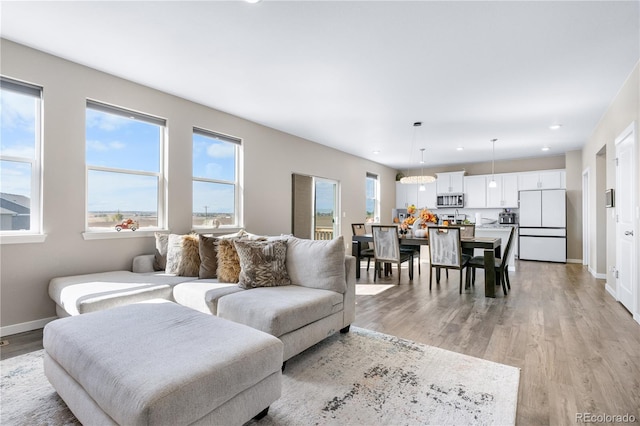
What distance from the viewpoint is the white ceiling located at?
2.38m

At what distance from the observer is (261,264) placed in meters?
2.82

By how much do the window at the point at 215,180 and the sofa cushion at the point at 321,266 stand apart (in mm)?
2136

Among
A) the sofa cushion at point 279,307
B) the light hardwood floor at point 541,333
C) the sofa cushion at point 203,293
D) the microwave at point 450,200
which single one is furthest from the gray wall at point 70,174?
the microwave at point 450,200

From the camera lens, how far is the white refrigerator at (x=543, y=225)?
7059mm

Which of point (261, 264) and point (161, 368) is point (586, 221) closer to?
point (261, 264)

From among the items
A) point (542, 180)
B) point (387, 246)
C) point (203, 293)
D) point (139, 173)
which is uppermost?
point (542, 180)

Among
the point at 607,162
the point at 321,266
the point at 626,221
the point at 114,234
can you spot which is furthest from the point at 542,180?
the point at 114,234

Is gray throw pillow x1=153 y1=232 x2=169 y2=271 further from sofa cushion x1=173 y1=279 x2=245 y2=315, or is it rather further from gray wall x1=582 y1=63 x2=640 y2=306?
gray wall x1=582 y1=63 x2=640 y2=306

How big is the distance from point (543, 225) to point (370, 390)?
7.25 meters

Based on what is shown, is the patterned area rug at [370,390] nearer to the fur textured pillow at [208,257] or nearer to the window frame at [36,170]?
the window frame at [36,170]

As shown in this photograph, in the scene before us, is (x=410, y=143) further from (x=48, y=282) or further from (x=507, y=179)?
(x=48, y=282)

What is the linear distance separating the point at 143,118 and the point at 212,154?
1.04m

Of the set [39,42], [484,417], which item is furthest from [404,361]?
[39,42]

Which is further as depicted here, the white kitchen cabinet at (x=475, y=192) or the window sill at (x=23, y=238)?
the white kitchen cabinet at (x=475, y=192)
